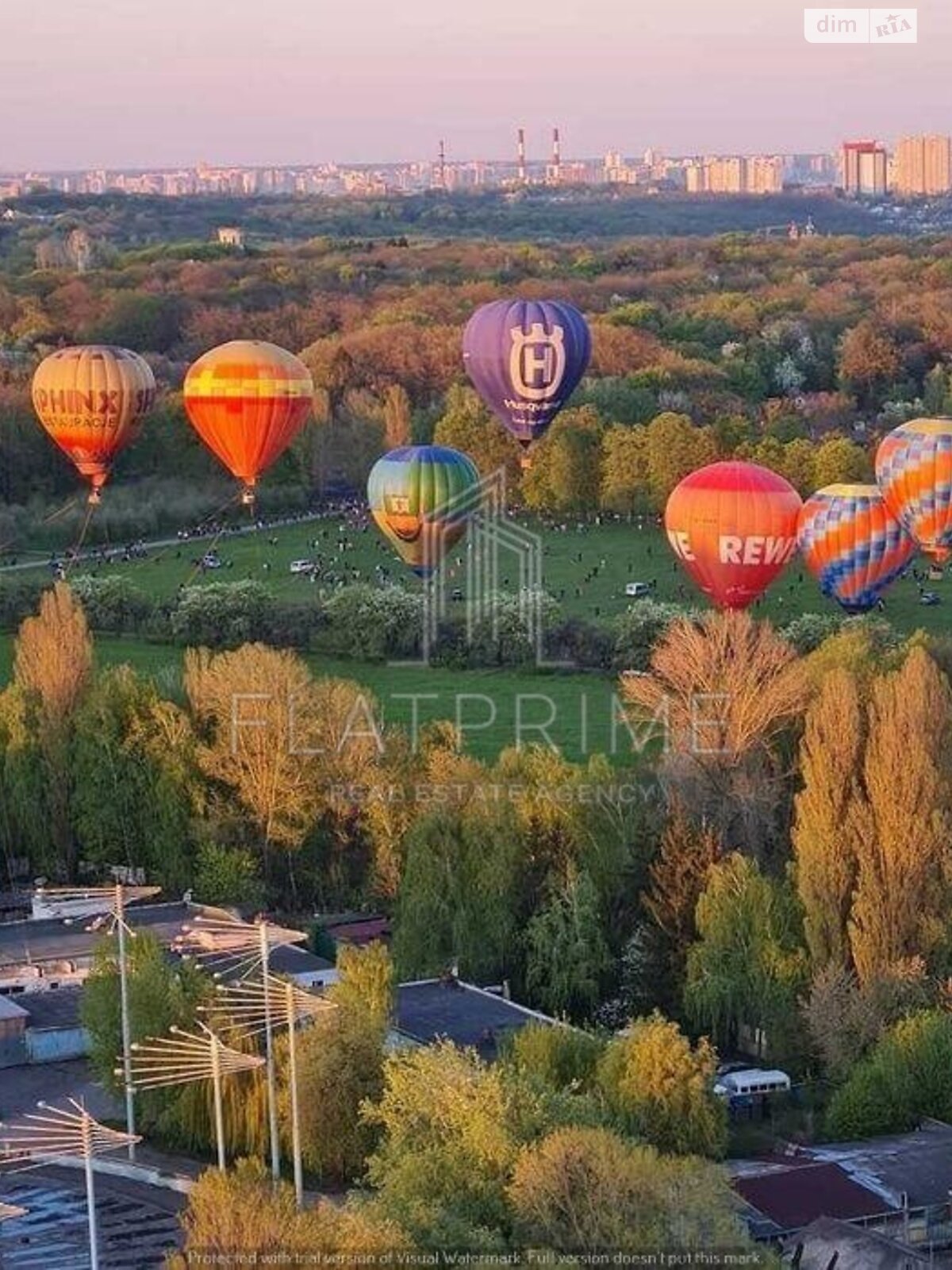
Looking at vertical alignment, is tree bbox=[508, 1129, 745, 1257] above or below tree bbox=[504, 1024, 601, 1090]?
→ above

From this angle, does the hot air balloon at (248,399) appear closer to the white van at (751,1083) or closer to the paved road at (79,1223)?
the white van at (751,1083)

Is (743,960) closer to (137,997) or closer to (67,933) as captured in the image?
(137,997)

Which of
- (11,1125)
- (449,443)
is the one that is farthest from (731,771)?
(449,443)

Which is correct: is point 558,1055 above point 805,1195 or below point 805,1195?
above

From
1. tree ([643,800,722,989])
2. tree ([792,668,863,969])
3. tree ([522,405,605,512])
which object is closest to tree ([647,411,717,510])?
tree ([522,405,605,512])

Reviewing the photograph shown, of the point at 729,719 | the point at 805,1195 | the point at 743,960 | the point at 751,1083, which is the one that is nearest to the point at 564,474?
the point at 729,719

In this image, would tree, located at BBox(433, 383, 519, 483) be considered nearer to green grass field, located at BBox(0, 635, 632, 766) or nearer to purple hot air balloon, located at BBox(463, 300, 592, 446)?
green grass field, located at BBox(0, 635, 632, 766)

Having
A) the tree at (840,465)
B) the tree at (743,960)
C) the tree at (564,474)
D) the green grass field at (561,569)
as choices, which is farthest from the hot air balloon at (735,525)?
the tree at (564,474)
